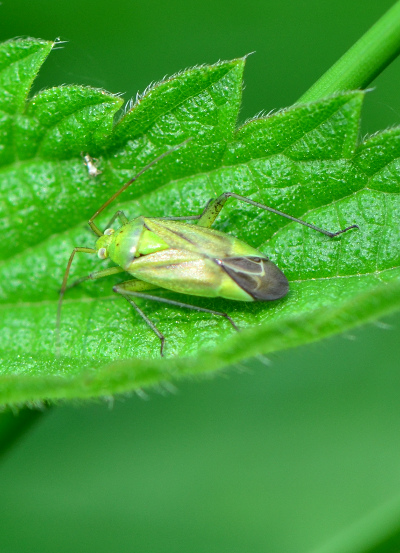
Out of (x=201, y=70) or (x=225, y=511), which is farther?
(x=225, y=511)

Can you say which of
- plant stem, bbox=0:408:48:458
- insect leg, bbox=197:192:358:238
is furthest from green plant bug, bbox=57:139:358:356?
plant stem, bbox=0:408:48:458

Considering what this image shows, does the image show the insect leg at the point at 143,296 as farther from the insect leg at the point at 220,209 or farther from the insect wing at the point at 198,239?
the insect leg at the point at 220,209

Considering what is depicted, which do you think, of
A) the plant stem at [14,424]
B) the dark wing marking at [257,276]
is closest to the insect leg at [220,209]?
the dark wing marking at [257,276]

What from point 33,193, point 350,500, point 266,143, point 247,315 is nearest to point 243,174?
point 266,143

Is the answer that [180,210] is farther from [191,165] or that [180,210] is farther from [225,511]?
[225,511]

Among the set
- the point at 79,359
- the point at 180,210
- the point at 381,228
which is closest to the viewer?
the point at 381,228

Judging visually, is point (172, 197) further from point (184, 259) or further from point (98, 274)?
point (98, 274)
